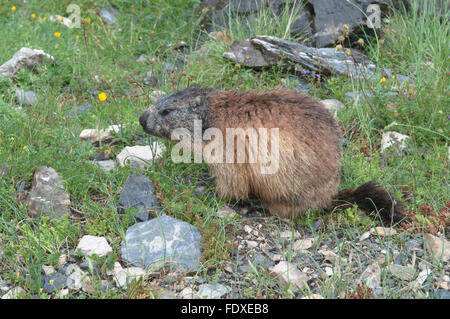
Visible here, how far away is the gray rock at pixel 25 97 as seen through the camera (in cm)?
597

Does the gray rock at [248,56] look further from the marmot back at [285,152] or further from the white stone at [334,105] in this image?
the marmot back at [285,152]

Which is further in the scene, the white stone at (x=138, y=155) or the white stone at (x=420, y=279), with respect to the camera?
the white stone at (x=138, y=155)

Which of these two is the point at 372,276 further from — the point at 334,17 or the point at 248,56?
the point at 334,17

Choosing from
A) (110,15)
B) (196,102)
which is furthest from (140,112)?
(110,15)

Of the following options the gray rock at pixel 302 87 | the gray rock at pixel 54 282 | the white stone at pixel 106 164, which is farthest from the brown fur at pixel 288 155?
the gray rock at pixel 302 87

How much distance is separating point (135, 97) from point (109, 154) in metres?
1.24

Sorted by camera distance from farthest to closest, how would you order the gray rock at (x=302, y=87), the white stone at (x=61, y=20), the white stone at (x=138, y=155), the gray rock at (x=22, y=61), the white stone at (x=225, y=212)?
1. the white stone at (x=61, y=20)
2. the gray rock at (x=302, y=87)
3. the gray rock at (x=22, y=61)
4. the white stone at (x=138, y=155)
5. the white stone at (x=225, y=212)

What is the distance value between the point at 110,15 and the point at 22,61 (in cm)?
239

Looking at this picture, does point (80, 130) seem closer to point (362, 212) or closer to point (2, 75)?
point (2, 75)

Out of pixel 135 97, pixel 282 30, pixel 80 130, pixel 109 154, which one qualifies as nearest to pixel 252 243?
pixel 109 154

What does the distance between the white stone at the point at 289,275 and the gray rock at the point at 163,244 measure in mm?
630

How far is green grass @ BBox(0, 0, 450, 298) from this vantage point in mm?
4156

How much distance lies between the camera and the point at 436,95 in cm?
547

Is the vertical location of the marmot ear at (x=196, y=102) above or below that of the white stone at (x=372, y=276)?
above
